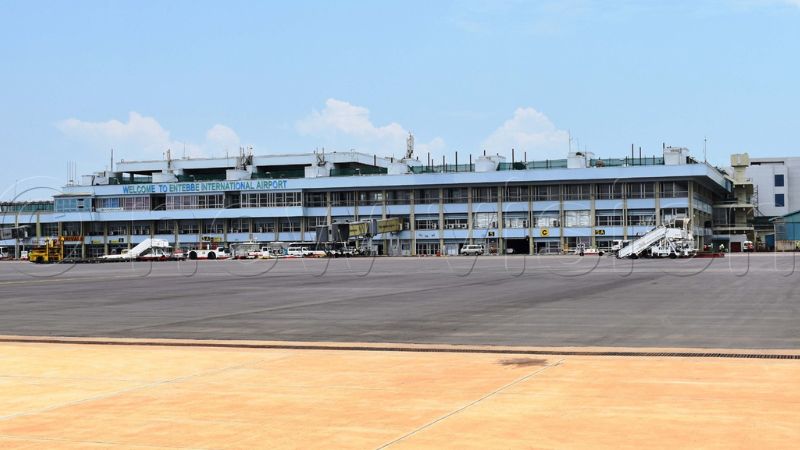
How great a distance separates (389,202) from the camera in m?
165

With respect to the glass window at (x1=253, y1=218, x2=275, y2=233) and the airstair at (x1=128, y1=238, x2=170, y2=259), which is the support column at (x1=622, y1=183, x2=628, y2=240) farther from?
the airstair at (x1=128, y1=238, x2=170, y2=259)

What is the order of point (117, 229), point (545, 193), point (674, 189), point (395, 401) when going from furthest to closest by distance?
point (117, 229)
point (545, 193)
point (674, 189)
point (395, 401)

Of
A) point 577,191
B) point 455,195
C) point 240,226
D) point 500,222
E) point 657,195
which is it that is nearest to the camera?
point 657,195

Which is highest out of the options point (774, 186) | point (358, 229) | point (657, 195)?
point (774, 186)

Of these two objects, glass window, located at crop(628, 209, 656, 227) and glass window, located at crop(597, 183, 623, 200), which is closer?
glass window, located at crop(628, 209, 656, 227)

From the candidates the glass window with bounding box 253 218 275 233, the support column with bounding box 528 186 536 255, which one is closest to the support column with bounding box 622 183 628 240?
the support column with bounding box 528 186 536 255

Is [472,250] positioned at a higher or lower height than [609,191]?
lower

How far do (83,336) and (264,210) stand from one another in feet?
492

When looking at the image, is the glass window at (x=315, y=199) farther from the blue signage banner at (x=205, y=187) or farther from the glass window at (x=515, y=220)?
the glass window at (x=515, y=220)

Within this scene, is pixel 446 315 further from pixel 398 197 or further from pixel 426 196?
pixel 398 197

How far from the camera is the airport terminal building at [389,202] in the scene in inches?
5876

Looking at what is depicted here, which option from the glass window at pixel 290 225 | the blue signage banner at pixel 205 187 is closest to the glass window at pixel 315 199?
the glass window at pixel 290 225

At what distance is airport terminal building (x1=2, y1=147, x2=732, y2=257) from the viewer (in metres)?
149

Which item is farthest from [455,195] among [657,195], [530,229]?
[657,195]
